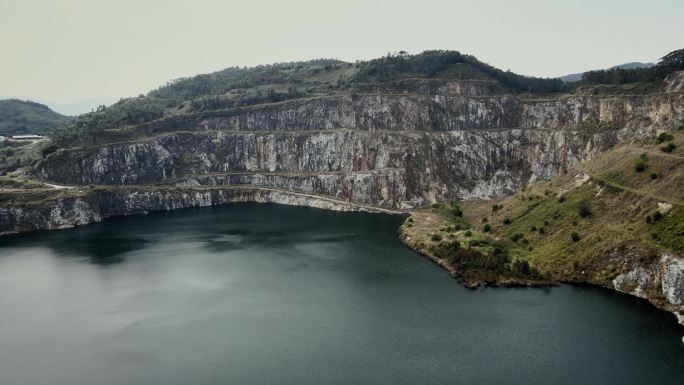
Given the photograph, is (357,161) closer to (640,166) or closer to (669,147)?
(640,166)

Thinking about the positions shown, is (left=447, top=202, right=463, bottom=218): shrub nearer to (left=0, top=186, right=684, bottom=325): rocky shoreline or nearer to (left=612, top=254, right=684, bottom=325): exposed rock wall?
(left=0, top=186, right=684, bottom=325): rocky shoreline

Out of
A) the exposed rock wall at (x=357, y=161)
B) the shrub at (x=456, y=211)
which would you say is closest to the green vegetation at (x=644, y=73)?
the exposed rock wall at (x=357, y=161)

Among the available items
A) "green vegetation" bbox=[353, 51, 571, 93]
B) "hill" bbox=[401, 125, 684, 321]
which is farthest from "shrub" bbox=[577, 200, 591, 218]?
"green vegetation" bbox=[353, 51, 571, 93]

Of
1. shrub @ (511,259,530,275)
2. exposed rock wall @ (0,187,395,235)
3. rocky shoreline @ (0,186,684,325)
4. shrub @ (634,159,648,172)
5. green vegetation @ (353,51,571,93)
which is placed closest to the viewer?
rocky shoreline @ (0,186,684,325)

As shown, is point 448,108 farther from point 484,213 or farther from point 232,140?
point 232,140

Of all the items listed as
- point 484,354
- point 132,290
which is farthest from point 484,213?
point 132,290

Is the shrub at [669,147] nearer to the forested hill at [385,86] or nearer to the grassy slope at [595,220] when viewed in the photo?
the grassy slope at [595,220]

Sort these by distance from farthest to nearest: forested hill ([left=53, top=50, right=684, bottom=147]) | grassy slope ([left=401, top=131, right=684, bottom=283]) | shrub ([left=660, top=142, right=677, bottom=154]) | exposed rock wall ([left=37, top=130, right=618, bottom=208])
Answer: forested hill ([left=53, top=50, right=684, bottom=147]), exposed rock wall ([left=37, top=130, right=618, bottom=208]), shrub ([left=660, top=142, right=677, bottom=154]), grassy slope ([left=401, top=131, right=684, bottom=283])

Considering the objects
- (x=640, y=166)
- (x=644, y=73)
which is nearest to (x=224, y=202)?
(x=640, y=166)
